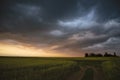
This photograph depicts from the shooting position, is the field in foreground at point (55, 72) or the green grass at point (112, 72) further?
the green grass at point (112, 72)

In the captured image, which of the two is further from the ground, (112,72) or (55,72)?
(55,72)

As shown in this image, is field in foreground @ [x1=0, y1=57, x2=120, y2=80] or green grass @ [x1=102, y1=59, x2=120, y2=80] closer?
field in foreground @ [x1=0, y1=57, x2=120, y2=80]

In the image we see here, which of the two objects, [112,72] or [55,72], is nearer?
[55,72]

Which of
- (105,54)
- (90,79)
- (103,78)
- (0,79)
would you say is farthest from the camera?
(105,54)

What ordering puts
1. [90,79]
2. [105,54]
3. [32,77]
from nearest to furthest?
1. [32,77]
2. [90,79]
3. [105,54]

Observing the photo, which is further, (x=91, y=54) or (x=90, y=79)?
(x=91, y=54)

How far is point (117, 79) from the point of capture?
23.1 metres

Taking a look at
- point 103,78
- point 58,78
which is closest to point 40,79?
point 58,78

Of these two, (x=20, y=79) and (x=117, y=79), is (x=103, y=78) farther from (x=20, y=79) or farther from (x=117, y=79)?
(x=20, y=79)

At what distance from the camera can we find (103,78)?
24.6 metres

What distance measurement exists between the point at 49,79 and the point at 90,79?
20.2 ft

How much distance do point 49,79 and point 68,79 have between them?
3166 millimetres

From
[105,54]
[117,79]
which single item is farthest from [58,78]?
[105,54]

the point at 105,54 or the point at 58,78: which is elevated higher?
the point at 105,54
